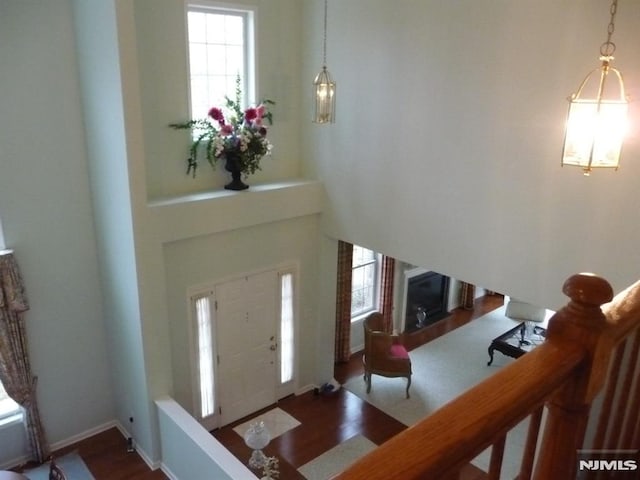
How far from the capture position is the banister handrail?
2.42 feet

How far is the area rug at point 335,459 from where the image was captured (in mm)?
6254

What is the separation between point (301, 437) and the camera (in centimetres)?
689

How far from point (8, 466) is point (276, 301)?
357 cm

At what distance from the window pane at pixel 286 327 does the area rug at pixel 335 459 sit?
132cm

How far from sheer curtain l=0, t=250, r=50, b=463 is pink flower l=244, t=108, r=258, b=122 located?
9.52 feet

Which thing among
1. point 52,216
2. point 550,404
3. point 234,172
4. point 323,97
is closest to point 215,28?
point 234,172

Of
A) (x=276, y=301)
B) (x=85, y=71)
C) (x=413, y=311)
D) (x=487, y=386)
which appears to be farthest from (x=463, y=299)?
(x=487, y=386)

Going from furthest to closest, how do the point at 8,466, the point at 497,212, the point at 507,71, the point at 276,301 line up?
the point at 276,301, the point at 8,466, the point at 497,212, the point at 507,71

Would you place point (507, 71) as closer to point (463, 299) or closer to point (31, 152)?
point (31, 152)

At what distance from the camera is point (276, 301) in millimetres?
7094

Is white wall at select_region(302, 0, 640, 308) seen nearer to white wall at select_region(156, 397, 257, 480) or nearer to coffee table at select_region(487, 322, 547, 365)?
white wall at select_region(156, 397, 257, 480)

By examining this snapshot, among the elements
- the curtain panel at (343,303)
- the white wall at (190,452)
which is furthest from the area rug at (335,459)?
the curtain panel at (343,303)

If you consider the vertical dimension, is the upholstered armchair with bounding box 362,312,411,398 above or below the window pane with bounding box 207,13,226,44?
below

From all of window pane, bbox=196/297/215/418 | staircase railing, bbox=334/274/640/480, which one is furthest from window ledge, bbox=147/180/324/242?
staircase railing, bbox=334/274/640/480
